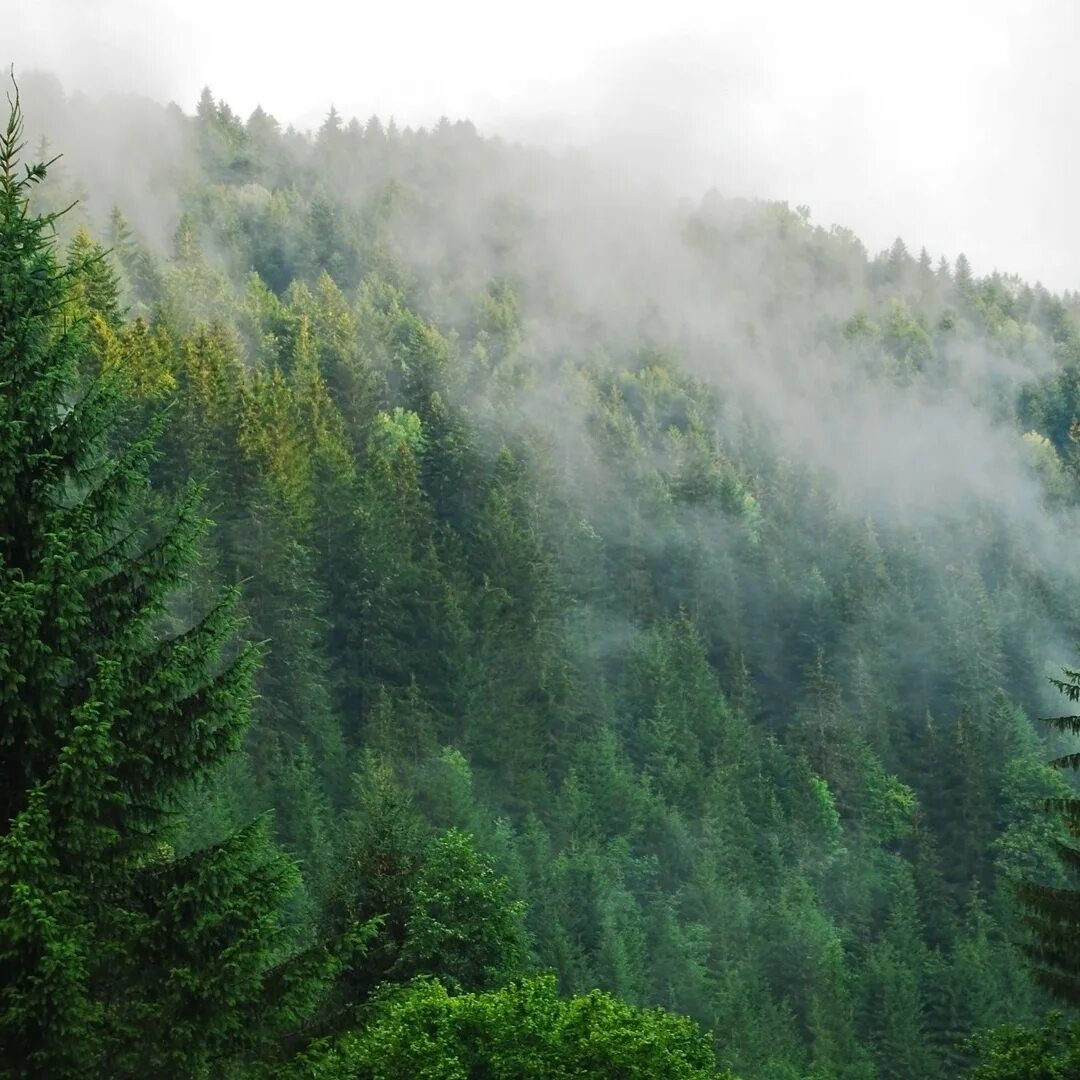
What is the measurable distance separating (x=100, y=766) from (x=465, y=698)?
70368 millimetres

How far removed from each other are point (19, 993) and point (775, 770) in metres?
91.8

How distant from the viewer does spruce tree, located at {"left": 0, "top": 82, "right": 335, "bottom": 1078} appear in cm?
1199

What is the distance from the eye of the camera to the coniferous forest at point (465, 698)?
42.5ft

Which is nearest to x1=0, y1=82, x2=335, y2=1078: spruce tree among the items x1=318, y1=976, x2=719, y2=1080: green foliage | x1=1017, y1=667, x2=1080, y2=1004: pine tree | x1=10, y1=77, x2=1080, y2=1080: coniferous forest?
x1=10, y1=77, x2=1080, y2=1080: coniferous forest

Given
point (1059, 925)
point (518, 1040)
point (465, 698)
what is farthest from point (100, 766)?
point (465, 698)

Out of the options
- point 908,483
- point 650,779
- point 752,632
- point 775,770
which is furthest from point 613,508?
point 908,483

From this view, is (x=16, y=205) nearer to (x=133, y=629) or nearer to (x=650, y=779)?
(x=133, y=629)

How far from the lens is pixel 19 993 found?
38.3ft

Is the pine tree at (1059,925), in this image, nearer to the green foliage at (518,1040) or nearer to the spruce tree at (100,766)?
the green foliage at (518,1040)

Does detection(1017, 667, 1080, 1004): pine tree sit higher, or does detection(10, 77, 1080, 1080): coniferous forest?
detection(10, 77, 1080, 1080): coniferous forest

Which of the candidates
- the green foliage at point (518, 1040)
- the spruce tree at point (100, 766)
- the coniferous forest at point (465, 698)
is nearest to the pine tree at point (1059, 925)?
the coniferous forest at point (465, 698)

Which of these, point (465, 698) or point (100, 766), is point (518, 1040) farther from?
point (465, 698)

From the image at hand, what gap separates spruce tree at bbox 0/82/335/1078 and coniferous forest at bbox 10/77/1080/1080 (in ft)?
0.15

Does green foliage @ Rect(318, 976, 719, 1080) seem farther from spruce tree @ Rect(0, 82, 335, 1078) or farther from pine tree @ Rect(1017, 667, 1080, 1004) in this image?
spruce tree @ Rect(0, 82, 335, 1078)
